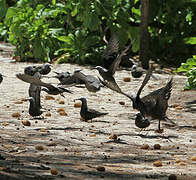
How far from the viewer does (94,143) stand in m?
6.36

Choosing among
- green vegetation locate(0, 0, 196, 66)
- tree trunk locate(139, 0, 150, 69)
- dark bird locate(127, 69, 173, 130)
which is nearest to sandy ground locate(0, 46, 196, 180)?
dark bird locate(127, 69, 173, 130)

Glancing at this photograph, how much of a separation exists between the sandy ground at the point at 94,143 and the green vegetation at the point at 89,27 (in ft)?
11.1

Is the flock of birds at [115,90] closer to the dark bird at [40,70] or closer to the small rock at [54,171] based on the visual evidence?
the dark bird at [40,70]

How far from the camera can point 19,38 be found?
1386 cm

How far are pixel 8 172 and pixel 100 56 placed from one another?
9.27 metres

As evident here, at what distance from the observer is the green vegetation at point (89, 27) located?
13.3 m

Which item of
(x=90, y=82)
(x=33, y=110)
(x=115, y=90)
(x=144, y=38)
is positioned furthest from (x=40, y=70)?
(x=115, y=90)

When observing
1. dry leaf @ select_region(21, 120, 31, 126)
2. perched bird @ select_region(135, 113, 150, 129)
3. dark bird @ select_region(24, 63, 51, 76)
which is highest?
perched bird @ select_region(135, 113, 150, 129)

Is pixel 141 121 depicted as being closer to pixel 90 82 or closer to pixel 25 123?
pixel 25 123

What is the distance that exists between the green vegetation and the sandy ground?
11.1 ft

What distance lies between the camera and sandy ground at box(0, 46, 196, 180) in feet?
15.9

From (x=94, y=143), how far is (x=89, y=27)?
22.8 feet

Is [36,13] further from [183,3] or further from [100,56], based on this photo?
[183,3]

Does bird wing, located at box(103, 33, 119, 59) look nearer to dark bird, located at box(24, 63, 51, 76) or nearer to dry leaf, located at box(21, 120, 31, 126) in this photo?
dark bird, located at box(24, 63, 51, 76)
